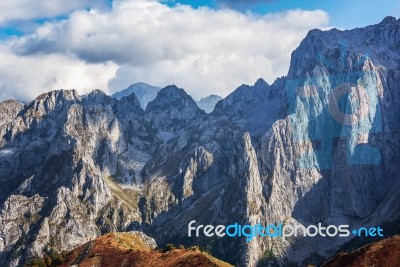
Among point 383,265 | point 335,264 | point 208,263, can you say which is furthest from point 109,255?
point 383,265

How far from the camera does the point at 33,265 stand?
145 metres

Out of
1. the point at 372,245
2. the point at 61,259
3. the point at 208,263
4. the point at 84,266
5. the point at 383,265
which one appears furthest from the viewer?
the point at 61,259

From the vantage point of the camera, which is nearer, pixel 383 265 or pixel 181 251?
pixel 383 265

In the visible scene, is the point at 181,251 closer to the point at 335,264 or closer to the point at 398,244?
the point at 335,264

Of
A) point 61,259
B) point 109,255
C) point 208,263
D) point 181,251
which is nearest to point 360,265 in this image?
point 208,263

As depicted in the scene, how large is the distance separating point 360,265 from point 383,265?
4.23 meters

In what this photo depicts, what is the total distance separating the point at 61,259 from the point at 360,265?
306ft

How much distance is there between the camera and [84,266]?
129m

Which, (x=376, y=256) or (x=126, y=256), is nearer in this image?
(x=376, y=256)

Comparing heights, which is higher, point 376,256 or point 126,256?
point 376,256

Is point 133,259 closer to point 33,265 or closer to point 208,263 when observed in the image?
point 208,263

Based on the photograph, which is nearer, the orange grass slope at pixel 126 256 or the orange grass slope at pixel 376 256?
the orange grass slope at pixel 376 256

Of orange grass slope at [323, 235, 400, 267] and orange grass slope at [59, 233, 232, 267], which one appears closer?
orange grass slope at [323, 235, 400, 267]

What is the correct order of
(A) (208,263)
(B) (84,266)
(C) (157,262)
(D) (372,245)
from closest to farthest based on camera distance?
(D) (372,245), (A) (208,263), (C) (157,262), (B) (84,266)
